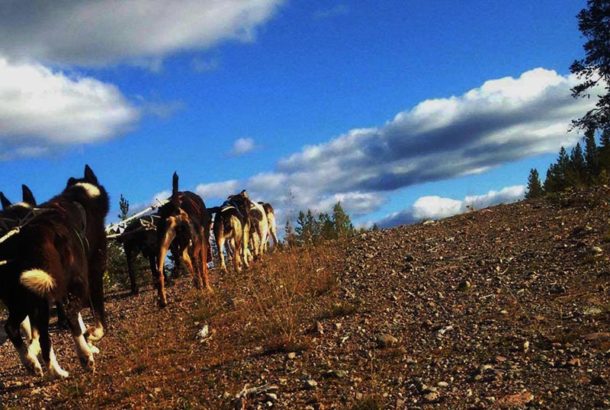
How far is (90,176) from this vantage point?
902 centimetres

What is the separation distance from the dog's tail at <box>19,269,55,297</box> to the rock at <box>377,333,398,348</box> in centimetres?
332

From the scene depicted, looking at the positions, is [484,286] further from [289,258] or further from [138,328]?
[138,328]

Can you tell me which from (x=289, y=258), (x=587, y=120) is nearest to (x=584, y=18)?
(x=587, y=120)

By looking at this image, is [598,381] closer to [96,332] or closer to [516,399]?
[516,399]

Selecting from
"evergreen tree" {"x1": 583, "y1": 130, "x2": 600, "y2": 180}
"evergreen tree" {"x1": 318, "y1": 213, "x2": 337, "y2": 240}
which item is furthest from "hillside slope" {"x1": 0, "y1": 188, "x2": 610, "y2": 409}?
"evergreen tree" {"x1": 583, "y1": 130, "x2": 600, "y2": 180}

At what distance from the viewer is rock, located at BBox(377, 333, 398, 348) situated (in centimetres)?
613

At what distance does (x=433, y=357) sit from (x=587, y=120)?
23905mm

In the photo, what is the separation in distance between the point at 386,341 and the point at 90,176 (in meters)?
5.30

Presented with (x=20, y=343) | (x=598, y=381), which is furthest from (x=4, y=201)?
(x=598, y=381)

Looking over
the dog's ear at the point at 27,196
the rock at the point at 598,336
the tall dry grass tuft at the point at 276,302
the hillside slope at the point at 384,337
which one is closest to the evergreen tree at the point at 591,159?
the hillside slope at the point at 384,337

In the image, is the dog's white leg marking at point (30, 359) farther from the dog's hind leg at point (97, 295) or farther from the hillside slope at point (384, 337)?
the dog's hind leg at point (97, 295)

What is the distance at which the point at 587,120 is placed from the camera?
26156mm

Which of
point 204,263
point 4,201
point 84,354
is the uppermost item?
point 4,201

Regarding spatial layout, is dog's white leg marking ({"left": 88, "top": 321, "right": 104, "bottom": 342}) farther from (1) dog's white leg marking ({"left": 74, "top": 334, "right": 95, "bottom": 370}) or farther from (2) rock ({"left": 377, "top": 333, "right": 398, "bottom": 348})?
(2) rock ({"left": 377, "top": 333, "right": 398, "bottom": 348})
